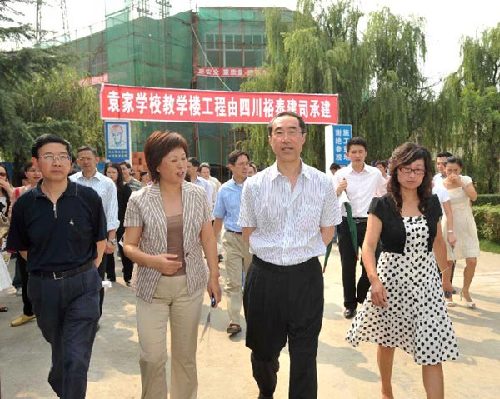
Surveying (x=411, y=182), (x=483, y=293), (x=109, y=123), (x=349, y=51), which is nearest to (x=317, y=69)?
(x=349, y=51)

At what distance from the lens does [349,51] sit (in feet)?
48.5

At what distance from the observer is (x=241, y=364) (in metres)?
3.53

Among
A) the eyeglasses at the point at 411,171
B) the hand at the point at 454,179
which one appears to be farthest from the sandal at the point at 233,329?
the hand at the point at 454,179

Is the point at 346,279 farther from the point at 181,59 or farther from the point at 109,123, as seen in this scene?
the point at 181,59

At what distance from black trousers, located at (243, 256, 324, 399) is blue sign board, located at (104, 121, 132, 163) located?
7716mm

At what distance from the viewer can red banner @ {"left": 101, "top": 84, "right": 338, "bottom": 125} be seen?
9.83m

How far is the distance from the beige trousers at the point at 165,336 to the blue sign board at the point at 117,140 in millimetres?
7681

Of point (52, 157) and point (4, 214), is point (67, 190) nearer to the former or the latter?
point (52, 157)

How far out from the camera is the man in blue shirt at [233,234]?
4332mm

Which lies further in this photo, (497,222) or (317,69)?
(317,69)

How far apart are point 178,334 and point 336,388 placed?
120 centimetres

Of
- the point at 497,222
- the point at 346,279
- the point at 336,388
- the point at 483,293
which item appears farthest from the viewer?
the point at 497,222

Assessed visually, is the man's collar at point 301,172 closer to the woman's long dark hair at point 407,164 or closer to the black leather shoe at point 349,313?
the woman's long dark hair at point 407,164

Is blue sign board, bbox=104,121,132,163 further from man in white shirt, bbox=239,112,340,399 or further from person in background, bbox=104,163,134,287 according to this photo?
man in white shirt, bbox=239,112,340,399
